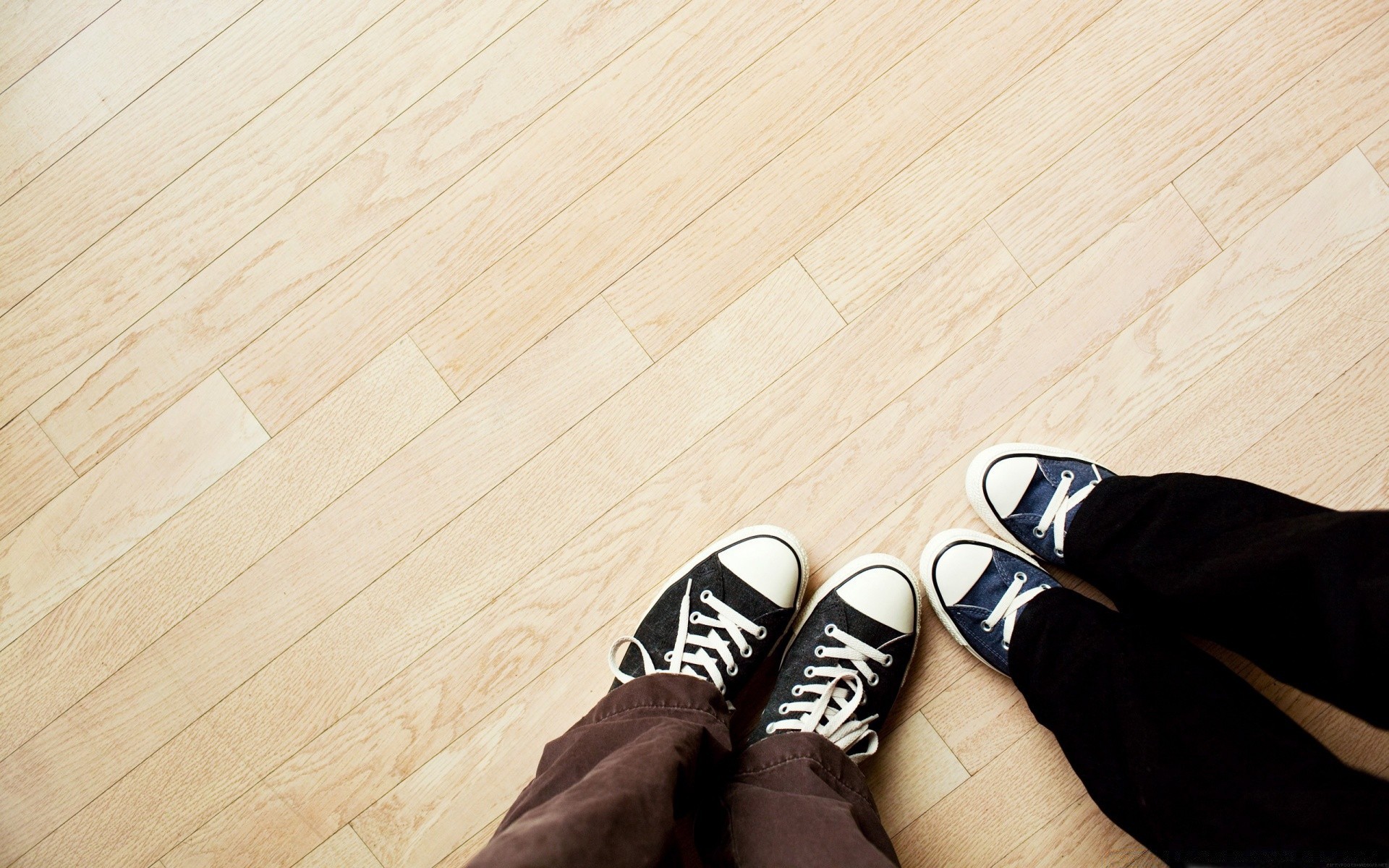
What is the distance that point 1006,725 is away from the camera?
3.17 ft

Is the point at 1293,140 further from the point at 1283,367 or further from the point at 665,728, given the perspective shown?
the point at 665,728

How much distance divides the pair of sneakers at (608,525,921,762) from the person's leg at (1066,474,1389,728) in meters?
0.23

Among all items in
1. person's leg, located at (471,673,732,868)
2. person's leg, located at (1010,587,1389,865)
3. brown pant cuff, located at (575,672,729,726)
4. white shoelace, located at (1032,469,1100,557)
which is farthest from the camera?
white shoelace, located at (1032,469,1100,557)

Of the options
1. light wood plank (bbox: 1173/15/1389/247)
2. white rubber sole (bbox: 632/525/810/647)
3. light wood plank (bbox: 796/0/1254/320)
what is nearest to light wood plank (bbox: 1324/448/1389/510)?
light wood plank (bbox: 1173/15/1389/247)

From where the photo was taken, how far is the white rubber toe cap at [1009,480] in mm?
957

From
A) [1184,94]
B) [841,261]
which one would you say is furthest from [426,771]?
[1184,94]

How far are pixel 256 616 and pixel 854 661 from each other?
29.5 inches

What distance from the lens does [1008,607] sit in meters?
0.96

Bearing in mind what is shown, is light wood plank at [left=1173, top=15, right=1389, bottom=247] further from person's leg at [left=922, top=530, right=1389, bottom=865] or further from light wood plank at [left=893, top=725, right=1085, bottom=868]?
light wood plank at [left=893, top=725, right=1085, bottom=868]

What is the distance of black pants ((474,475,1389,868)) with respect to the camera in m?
0.67

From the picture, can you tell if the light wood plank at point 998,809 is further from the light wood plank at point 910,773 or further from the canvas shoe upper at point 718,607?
the canvas shoe upper at point 718,607

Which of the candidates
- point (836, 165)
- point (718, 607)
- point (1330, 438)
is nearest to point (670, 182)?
point (836, 165)

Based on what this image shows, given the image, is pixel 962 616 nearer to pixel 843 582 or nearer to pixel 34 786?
pixel 843 582

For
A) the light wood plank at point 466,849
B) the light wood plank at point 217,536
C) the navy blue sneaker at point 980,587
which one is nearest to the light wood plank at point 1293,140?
the navy blue sneaker at point 980,587
